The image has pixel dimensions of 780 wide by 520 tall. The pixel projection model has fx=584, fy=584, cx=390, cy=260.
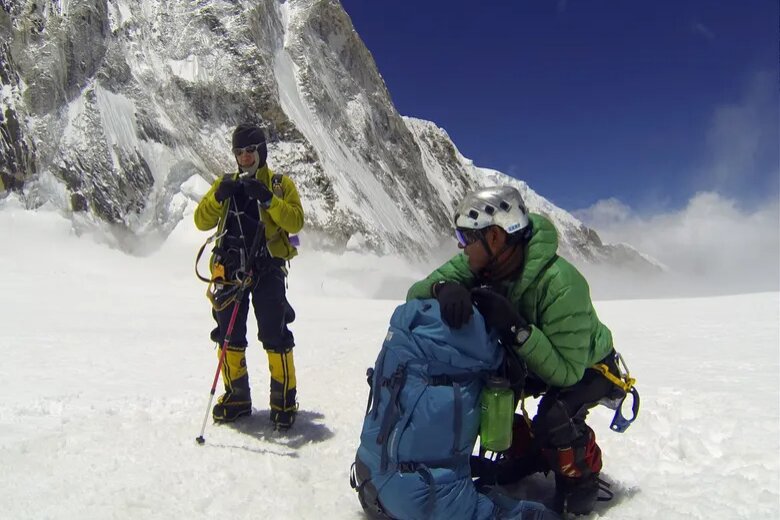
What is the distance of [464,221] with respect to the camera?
3.05m

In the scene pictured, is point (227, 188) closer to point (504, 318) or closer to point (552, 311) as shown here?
point (504, 318)

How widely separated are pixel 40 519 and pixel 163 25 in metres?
40.5

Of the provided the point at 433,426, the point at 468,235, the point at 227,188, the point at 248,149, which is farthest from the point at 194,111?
the point at 433,426

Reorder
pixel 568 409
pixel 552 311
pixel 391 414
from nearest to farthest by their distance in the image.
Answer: pixel 391 414
pixel 552 311
pixel 568 409

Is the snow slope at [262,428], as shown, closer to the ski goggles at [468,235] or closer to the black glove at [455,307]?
the black glove at [455,307]

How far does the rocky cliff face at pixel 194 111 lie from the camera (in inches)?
1002

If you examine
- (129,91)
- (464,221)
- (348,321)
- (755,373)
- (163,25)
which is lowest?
(348,321)

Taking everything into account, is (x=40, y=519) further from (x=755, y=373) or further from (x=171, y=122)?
(x=171, y=122)

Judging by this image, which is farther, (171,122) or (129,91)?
(171,122)

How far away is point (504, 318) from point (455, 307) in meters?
0.29

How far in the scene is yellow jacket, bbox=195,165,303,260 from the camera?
164 inches

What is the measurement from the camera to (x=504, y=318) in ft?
9.14

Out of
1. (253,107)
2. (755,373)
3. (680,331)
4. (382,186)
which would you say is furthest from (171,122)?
(755,373)

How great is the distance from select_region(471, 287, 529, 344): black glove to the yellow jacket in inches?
71.1
